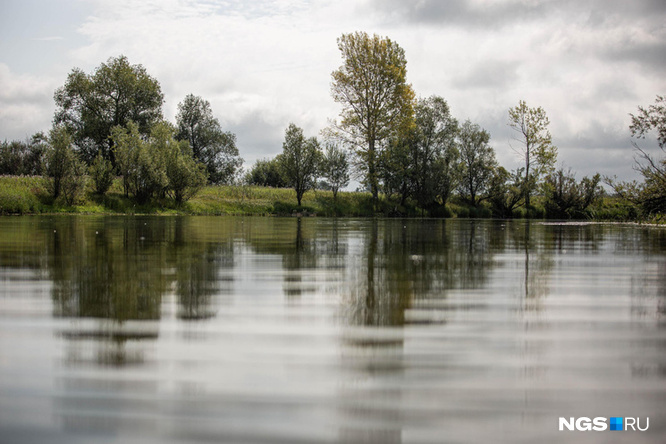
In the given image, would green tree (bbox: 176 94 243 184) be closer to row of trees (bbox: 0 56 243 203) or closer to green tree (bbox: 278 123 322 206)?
row of trees (bbox: 0 56 243 203)

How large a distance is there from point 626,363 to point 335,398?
1719 millimetres

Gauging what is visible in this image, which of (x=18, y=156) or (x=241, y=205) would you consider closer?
(x=241, y=205)

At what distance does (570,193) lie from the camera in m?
58.4

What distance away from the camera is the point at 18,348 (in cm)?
326

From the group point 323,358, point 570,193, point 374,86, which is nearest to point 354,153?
point 374,86

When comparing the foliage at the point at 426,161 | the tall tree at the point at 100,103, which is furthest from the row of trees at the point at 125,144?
the foliage at the point at 426,161

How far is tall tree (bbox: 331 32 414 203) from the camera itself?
5203cm

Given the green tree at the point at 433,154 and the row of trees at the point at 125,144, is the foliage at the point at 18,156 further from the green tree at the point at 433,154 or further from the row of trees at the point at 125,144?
the green tree at the point at 433,154

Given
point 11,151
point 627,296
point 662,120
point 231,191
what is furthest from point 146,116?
point 627,296

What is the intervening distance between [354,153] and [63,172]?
87.7ft

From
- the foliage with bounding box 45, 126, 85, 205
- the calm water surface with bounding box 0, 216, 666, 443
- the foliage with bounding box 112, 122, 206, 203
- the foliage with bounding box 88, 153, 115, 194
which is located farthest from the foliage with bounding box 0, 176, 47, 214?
the calm water surface with bounding box 0, 216, 666, 443

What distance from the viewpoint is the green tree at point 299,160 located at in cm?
6131

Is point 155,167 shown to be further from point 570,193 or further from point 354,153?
point 570,193

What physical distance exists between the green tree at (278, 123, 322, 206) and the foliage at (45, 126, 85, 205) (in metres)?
23.1
